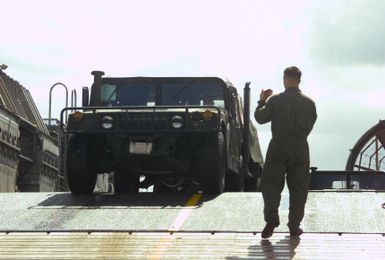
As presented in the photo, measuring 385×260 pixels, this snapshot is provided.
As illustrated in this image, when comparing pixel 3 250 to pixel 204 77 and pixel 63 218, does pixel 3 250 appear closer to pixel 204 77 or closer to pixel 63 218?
pixel 63 218

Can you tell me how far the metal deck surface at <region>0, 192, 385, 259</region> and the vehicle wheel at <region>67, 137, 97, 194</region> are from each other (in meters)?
0.60

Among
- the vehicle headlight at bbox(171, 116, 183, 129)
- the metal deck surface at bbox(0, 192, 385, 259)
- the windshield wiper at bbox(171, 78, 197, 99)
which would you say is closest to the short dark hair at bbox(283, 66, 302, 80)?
the metal deck surface at bbox(0, 192, 385, 259)

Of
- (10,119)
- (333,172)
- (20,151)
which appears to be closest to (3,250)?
(333,172)

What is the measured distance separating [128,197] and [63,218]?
234 cm

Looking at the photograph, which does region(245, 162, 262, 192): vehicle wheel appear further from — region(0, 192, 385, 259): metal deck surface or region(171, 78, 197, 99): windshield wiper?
region(0, 192, 385, 259): metal deck surface

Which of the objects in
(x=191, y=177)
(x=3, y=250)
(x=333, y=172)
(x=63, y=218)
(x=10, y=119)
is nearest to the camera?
(x=3, y=250)

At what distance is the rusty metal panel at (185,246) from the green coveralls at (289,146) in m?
0.41

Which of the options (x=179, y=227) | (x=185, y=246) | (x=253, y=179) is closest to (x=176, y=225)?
(x=179, y=227)

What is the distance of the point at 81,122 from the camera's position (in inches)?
504

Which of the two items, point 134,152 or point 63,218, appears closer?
point 63,218

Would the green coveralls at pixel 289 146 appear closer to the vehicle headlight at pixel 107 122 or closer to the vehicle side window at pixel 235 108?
the vehicle headlight at pixel 107 122

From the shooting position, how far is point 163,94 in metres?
13.9

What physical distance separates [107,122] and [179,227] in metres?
4.09

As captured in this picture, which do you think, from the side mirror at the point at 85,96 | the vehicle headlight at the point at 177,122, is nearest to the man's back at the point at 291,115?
the vehicle headlight at the point at 177,122
